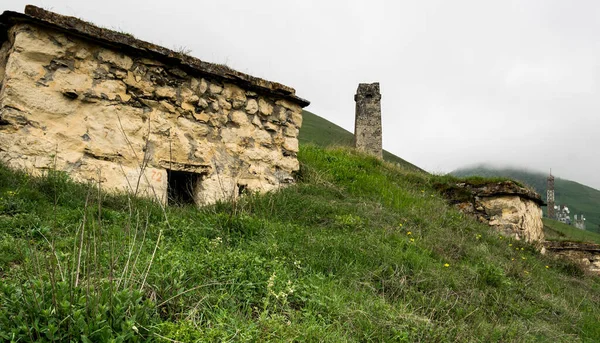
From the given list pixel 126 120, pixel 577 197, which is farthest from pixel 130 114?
pixel 577 197

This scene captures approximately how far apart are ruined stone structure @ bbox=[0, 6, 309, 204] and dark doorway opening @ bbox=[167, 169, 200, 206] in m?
0.02

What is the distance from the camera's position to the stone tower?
15633 millimetres

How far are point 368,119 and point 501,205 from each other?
7.68m

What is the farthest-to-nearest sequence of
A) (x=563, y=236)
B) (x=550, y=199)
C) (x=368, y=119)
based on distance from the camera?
(x=550, y=199) < (x=563, y=236) < (x=368, y=119)

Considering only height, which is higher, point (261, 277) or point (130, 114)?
point (130, 114)

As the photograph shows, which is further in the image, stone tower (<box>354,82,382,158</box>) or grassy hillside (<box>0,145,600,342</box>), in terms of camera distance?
stone tower (<box>354,82,382,158</box>)

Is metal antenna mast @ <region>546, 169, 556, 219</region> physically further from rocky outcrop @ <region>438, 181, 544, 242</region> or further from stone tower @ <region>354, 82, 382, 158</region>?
rocky outcrop @ <region>438, 181, 544, 242</region>

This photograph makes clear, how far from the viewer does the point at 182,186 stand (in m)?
6.14

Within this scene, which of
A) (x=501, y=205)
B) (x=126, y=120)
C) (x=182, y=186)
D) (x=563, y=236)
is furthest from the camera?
(x=563, y=236)

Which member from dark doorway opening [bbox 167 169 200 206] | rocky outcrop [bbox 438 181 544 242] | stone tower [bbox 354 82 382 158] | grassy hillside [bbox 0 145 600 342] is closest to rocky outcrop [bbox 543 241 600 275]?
rocky outcrop [bbox 438 181 544 242]

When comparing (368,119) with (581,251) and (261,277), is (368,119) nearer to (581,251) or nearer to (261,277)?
(581,251)

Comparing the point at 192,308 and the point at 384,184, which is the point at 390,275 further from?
the point at 384,184

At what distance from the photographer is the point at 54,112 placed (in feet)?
15.5

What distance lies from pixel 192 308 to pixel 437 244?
3713mm
